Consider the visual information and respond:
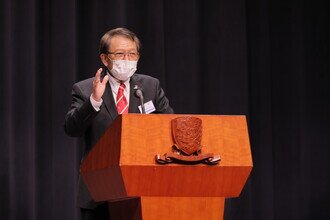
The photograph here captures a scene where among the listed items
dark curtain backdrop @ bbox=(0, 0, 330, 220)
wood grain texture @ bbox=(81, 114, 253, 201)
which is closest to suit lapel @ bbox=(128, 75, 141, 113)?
wood grain texture @ bbox=(81, 114, 253, 201)

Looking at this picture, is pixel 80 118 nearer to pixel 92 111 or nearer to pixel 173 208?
pixel 92 111

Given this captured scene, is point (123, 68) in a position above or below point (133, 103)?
above

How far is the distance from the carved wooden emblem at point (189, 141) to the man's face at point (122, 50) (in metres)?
0.60

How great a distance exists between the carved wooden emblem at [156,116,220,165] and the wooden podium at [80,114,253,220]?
0.02 m

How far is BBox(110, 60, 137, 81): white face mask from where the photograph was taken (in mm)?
2631

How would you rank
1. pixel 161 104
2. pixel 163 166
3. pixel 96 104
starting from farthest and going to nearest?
1. pixel 161 104
2. pixel 96 104
3. pixel 163 166

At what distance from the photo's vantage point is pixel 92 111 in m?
2.43

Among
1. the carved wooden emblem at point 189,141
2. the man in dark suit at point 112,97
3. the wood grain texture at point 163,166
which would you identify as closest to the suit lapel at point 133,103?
the man in dark suit at point 112,97

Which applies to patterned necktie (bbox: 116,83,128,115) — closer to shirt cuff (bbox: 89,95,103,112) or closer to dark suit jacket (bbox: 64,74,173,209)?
dark suit jacket (bbox: 64,74,173,209)

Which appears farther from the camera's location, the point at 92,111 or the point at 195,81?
the point at 195,81

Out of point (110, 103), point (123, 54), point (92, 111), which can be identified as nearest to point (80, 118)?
point (92, 111)

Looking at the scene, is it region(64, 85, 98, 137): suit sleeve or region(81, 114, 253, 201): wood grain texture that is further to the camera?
region(64, 85, 98, 137): suit sleeve

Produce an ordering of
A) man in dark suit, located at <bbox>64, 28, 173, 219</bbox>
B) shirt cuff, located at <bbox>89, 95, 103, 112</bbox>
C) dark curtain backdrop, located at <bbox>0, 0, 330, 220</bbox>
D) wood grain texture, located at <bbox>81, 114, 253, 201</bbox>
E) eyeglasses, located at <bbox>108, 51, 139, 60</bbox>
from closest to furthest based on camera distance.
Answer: wood grain texture, located at <bbox>81, 114, 253, 201</bbox>
shirt cuff, located at <bbox>89, 95, 103, 112</bbox>
man in dark suit, located at <bbox>64, 28, 173, 219</bbox>
eyeglasses, located at <bbox>108, 51, 139, 60</bbox>
dark curtain backdrop, located at <bbox>0, 0, 330, 220</bbox>

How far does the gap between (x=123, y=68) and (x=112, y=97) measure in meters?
0.12
